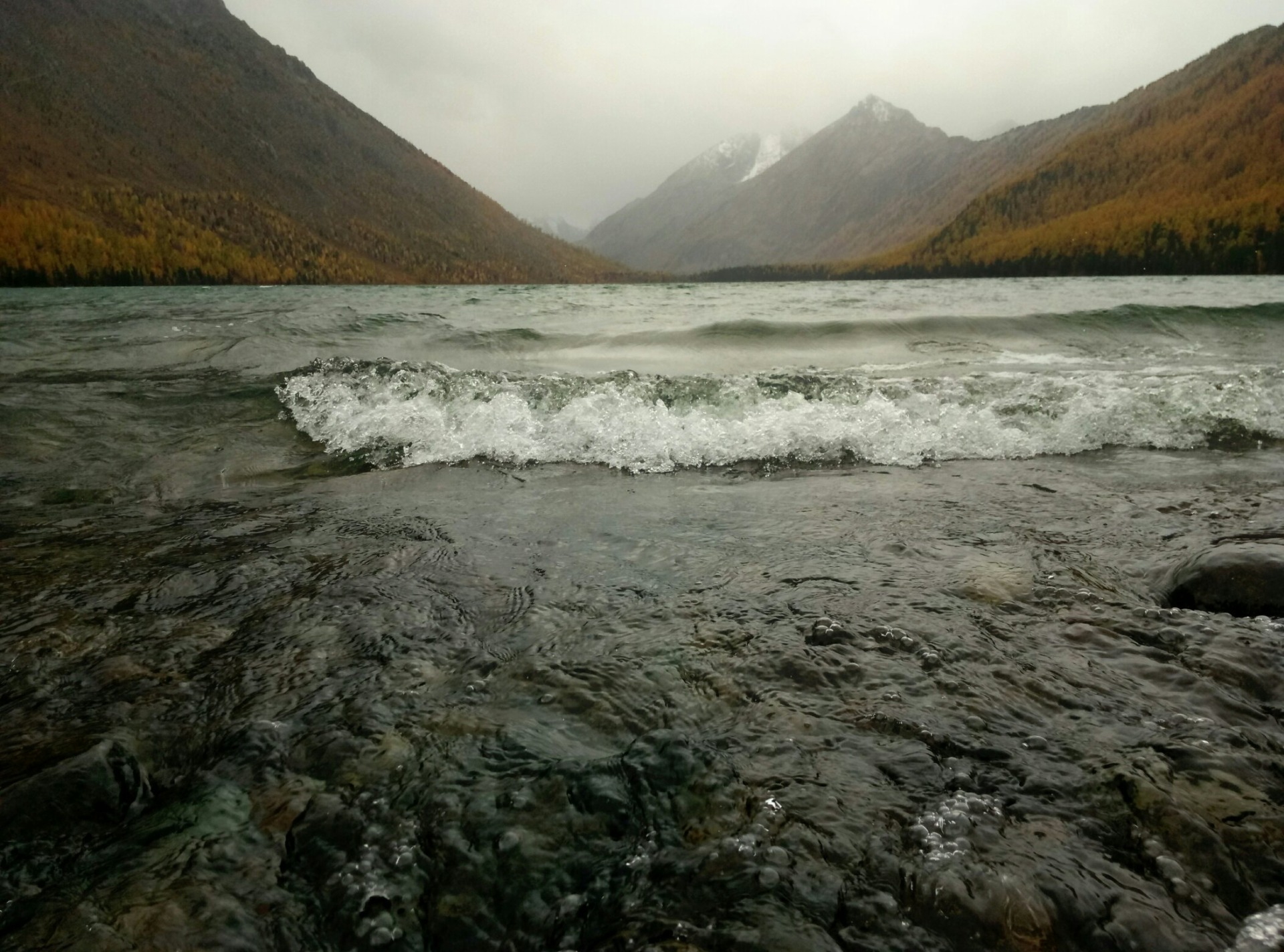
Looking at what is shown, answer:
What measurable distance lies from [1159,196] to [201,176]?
18132 cm

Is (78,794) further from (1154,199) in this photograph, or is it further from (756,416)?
(1154,199)

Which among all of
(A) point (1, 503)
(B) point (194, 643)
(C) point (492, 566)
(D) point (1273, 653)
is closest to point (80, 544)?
(A) point (1, 503)

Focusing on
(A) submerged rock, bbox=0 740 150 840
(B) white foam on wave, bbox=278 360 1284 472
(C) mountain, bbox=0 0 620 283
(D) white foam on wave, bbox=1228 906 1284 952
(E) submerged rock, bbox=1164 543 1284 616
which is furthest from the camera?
(C) mountain, bbox=0 0 620 283

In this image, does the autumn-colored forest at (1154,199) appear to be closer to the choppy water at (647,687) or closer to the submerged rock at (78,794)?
the choppy water at (647,687)

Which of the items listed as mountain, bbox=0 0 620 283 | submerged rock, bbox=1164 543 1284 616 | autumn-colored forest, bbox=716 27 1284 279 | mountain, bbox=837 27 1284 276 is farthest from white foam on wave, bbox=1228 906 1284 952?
mountain, bbox=837 27 1284 276

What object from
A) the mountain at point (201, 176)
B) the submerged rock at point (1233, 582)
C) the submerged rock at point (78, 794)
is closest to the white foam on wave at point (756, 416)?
the submerged rock at point (1233, 582)

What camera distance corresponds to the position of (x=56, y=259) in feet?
174

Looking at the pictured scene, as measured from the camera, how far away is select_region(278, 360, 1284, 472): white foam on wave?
6.40 metres

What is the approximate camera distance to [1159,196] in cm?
10731

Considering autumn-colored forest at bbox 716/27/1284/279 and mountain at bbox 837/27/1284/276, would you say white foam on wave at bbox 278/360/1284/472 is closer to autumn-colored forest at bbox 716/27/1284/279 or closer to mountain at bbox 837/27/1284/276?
autumn-colored forest at bbox 716/27/1284/279

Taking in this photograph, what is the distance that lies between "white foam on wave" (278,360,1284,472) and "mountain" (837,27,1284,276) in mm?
78192

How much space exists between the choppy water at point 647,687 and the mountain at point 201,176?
6345 centimetres

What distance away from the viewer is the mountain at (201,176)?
250ft

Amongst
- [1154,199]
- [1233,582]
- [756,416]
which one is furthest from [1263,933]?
[1154,199]
